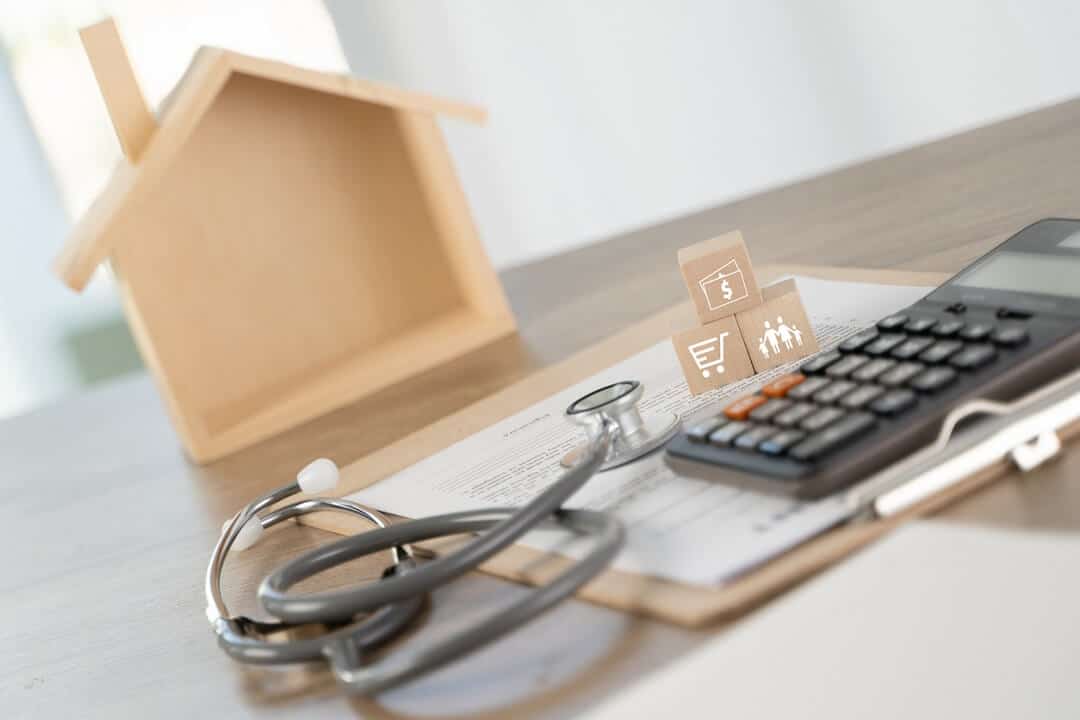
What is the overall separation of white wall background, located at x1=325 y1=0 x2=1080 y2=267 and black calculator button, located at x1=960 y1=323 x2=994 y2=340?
1.48 meters

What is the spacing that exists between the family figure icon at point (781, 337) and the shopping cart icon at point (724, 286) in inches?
0.9

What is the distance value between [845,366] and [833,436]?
0.08m

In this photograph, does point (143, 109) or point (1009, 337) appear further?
point (143, 109)

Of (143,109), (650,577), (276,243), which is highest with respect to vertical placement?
(143,109)

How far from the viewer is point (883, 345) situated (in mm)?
544

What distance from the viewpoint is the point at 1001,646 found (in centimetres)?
49

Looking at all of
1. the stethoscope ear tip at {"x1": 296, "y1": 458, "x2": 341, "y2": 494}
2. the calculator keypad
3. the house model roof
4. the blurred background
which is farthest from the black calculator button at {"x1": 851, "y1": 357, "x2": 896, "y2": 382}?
the blurred background

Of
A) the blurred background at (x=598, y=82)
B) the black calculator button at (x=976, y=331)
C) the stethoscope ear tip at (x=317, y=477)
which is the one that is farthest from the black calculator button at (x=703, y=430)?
the blurred background at (x=598, y=82)

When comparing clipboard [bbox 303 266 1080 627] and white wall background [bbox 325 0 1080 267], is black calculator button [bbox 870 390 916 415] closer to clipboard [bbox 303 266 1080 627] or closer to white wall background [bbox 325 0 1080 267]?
clipboard [bbox 303 266 1080 627]

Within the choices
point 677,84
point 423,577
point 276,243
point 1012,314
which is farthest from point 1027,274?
point 677,84

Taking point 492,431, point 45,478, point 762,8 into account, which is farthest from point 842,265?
point 762,8

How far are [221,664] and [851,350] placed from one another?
310 mm

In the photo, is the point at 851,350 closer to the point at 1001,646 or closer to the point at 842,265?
the point at 1001,646

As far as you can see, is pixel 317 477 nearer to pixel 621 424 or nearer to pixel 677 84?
pixel 621 424
